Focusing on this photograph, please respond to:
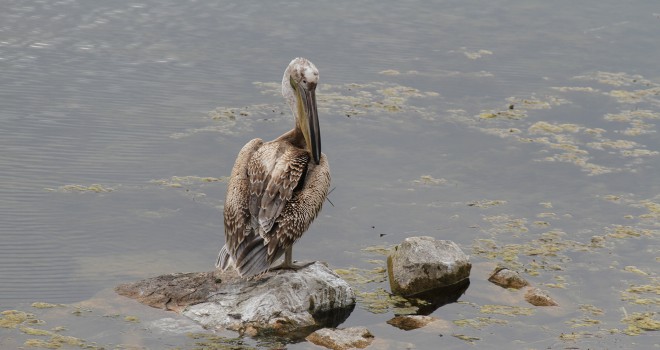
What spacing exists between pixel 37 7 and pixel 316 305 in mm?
6271

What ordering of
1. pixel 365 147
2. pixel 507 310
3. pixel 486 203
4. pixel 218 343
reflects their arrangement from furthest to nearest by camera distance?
pixel 365 147, pixel 486 203, pixel 507 310, pixel 218 343

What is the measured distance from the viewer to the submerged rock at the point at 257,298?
6.79 metres

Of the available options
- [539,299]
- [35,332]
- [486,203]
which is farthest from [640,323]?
[35,332]

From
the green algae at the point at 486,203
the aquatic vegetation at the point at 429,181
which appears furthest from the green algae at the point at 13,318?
the green algae at the point at 486,203

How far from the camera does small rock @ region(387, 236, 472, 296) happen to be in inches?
293

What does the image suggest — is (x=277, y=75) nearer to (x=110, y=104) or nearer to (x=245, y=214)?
(x=110, y=104)

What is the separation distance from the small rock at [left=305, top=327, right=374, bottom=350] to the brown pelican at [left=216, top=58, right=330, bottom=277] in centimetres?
55

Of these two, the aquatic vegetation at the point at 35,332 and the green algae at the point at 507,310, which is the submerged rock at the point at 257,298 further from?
the green algae at the point at 507,310

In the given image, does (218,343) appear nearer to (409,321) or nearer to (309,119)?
(409,321)

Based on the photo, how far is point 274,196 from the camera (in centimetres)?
699

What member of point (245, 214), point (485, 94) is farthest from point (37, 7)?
point (245, 214)

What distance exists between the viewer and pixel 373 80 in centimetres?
1091

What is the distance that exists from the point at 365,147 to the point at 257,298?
3.00m

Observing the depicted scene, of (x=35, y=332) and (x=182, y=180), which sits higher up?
(x=182, y=180)
